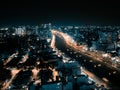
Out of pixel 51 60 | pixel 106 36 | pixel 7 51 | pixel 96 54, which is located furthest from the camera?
pixel 106 36

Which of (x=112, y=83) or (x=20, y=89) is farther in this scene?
(x=112, y=83)

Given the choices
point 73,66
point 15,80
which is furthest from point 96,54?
point 15,80

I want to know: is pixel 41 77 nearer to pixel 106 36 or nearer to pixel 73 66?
pixel 73 66

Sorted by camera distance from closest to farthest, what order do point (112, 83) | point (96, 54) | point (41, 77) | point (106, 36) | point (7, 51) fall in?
point (112, 83)
point (41, 77)
point (96, 54)
point (7, 51)
point (106, 36)

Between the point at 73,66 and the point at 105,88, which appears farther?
the point at 73,66

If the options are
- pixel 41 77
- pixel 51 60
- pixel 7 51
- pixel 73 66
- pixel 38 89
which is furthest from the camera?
pixel 7 51

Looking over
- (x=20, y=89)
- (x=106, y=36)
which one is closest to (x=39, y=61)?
(x=20, y=89)

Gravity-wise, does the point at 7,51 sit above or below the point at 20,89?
above

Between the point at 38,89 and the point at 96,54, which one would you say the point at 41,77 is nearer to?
the point at 38,89

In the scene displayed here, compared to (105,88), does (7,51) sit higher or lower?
higher
